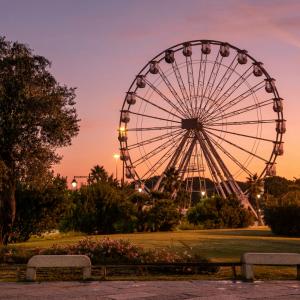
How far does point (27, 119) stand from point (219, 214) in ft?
120

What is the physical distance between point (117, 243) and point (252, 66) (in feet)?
137

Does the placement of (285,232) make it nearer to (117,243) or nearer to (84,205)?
(84,205)

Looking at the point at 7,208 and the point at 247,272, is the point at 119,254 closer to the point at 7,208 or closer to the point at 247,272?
the point at 247,272

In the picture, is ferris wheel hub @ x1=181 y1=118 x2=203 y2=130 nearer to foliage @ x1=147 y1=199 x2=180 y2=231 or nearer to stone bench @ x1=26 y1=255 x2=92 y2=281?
foliage @ x1=147 y1=199 x2=180 y2=231

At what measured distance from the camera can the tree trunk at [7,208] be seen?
99.3ft

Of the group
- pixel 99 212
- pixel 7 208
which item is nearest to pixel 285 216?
pixel 99 212

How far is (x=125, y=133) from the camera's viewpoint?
2418 inches

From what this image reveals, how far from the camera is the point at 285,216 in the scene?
4891 cm

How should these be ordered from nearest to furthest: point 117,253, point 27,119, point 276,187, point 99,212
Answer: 1. point 117,253
2. point 27,119
3. point 99,212
4. point 276,187

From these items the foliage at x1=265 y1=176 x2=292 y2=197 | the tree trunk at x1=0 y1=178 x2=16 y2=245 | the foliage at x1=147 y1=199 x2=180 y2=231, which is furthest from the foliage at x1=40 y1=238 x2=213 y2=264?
the foliage at x1=265 y1=176 x2=292 y2=197

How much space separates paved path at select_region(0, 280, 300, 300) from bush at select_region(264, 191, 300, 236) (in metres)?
32.8

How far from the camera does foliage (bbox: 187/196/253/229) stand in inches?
2426

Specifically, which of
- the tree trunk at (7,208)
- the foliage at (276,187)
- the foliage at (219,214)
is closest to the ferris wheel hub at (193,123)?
the foliage at (219,214)

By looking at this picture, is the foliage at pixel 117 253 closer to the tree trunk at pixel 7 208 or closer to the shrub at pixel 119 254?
the shrub at pixel 119 254
